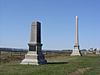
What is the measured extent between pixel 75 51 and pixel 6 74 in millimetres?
41579

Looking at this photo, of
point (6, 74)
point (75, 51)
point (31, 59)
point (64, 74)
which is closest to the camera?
point (6, 74)

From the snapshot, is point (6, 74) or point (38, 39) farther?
point (38, 39)

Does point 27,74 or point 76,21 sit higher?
point 76,21

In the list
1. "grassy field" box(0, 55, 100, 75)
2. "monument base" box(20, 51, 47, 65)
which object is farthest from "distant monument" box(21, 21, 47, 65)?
"grassy field" box(0, 55, 100, 75)

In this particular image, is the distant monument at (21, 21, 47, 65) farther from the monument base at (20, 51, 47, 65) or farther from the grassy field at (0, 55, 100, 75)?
the grassy field at (0, 55, 100, 75)

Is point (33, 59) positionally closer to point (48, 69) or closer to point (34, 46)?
point (34, 46)

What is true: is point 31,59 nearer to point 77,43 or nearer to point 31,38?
point 31,38

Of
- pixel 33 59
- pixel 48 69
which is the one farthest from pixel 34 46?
pixel 48 69

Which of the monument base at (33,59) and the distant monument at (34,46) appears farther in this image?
Answer: the distant monument at (34,46)

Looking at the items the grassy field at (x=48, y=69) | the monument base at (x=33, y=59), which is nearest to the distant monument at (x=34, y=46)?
the monument base at (x=33, y=59)

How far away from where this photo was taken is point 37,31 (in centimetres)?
2877

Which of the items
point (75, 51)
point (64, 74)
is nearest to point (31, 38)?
point (64, 74)

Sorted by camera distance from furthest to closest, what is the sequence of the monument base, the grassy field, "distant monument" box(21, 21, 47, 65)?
"distant monument" box(21, 21, 47, 65)
the monument base
the grassy field

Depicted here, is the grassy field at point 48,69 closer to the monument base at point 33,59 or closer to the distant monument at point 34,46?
the monument base at point 33,59
